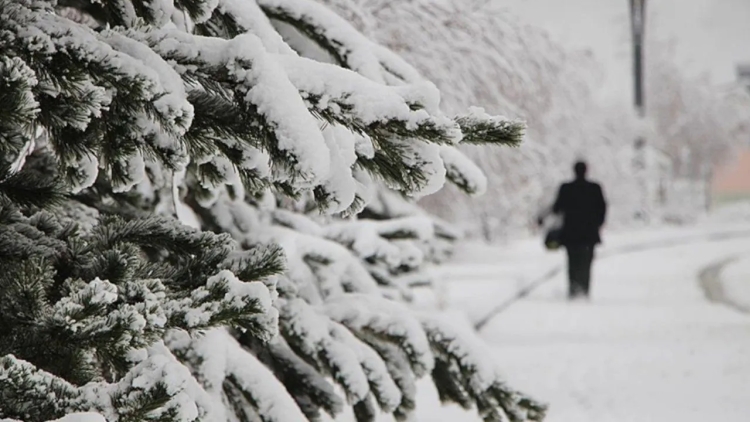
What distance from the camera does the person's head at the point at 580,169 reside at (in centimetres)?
935

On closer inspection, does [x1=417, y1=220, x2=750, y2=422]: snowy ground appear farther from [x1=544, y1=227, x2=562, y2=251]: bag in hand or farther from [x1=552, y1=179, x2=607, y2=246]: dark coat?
[x1=552, y1=179, x2=607, y2=246]: dark coat

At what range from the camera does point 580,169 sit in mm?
9453

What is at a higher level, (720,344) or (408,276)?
(720,344)

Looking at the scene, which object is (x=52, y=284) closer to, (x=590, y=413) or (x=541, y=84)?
(x=590, y=413)

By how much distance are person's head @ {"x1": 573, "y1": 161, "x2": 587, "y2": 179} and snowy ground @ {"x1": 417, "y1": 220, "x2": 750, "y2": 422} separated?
1.50 metres

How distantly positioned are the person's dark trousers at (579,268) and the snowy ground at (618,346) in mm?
232

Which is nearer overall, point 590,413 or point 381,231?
point 381,231

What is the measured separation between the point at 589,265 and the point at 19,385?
902cm

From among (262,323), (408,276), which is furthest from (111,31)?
(408,276)

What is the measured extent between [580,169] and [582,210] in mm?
475

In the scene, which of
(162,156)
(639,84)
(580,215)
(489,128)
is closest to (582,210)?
(580,215)

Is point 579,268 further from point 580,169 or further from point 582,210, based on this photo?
point 580,169

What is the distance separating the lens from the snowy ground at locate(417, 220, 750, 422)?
4906mm

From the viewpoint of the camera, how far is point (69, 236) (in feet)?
5.91
